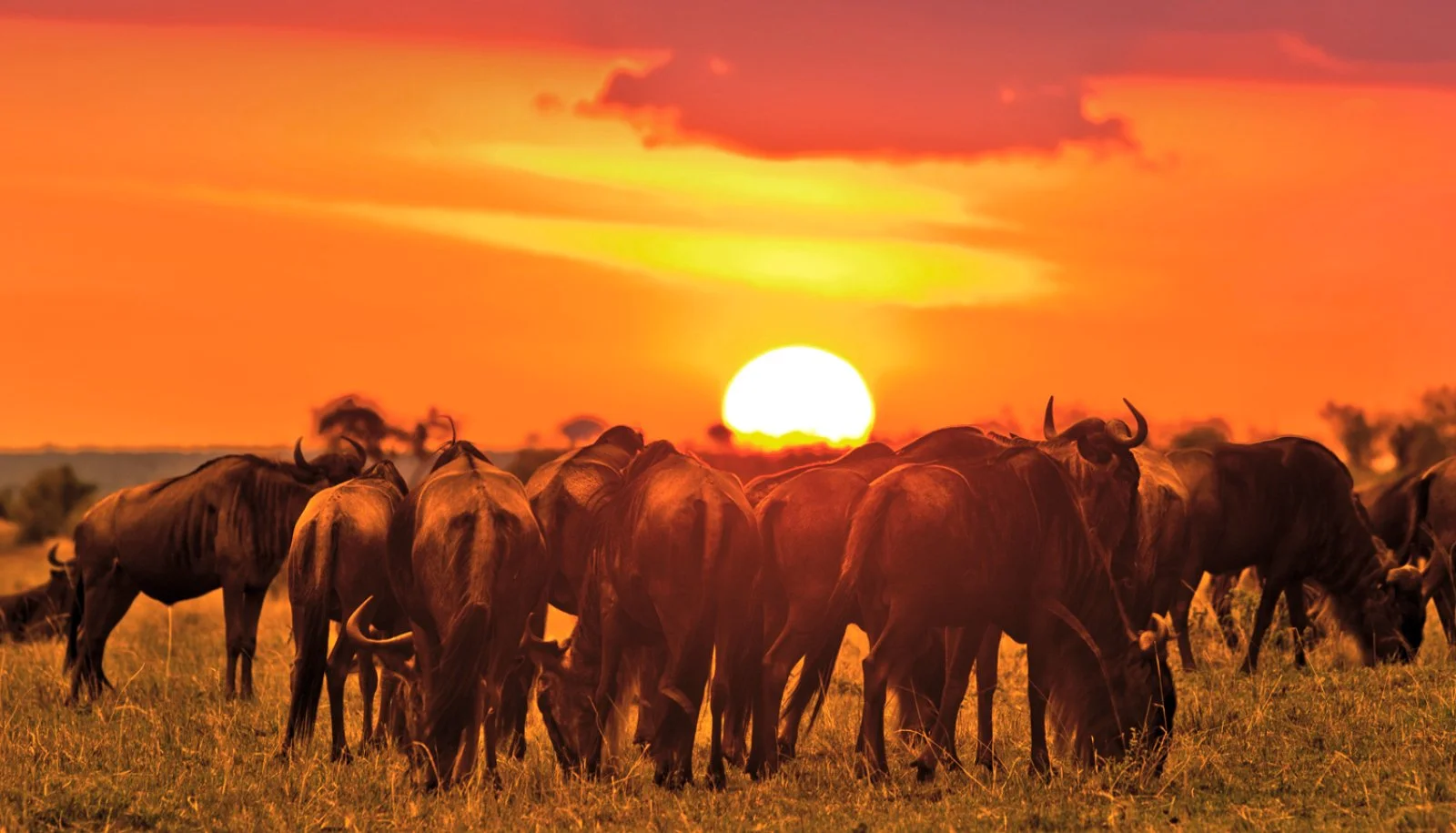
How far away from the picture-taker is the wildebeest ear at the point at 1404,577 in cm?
1672

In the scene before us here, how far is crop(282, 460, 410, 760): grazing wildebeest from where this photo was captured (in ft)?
38.2

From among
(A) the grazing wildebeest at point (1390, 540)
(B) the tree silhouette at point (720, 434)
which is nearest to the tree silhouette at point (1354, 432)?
(B) the tree silhouette at point (720, 434)

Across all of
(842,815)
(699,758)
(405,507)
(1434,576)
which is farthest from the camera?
(1434,576)

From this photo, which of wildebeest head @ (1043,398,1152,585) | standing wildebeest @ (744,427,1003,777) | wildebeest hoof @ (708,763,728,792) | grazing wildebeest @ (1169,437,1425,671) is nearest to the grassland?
wildebeest hoof @ (708,763,728,792)

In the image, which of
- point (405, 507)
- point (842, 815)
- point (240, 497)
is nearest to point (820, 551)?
point (842, 815)

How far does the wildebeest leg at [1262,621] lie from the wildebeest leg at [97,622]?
34.8 feet

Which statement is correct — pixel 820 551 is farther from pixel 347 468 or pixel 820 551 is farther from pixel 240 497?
pixel 240 497

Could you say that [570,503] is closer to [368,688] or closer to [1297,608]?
[368,688]

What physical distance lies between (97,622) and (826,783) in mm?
8995

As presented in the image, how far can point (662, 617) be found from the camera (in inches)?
400

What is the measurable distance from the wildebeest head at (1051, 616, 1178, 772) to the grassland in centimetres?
26

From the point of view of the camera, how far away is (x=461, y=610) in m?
9.88

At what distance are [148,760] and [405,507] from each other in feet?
8.78

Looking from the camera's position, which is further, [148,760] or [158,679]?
[158,679]
